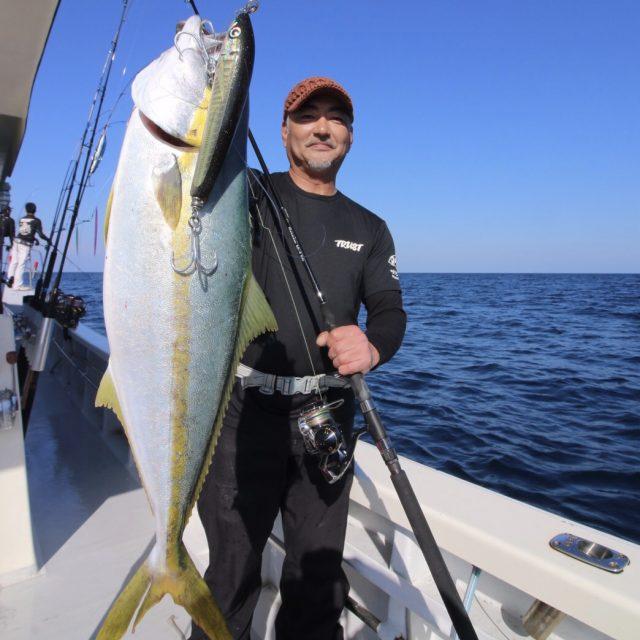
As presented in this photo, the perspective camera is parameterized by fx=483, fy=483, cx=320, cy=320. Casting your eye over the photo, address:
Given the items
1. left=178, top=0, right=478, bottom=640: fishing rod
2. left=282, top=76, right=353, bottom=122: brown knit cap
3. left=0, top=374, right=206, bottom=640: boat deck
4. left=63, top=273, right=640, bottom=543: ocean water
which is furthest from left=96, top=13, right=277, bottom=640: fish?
left=63, top=273, right=640, bottom=543: ocean water

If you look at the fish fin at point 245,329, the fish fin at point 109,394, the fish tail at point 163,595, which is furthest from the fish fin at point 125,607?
the fish fin at point 109,394

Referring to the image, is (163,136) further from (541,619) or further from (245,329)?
(541,619)

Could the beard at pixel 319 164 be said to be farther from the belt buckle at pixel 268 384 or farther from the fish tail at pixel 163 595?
the fish tail at pixel 163 595

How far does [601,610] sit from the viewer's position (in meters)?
1.65

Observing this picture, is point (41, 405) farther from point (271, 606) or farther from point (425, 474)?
point (425, 474)

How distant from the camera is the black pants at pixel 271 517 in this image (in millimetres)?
2172

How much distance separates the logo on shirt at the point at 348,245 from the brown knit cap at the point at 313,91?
0.64 meters

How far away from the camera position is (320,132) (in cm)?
234

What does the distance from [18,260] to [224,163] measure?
12.7 meters

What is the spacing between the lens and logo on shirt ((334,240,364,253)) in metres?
2.37

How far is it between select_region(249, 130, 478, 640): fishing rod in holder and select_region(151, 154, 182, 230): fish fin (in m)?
0.79

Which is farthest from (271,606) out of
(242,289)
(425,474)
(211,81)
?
(211,81)

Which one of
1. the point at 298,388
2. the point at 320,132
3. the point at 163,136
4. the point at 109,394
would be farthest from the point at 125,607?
the point at 320,132

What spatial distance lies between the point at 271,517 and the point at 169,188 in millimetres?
1577
